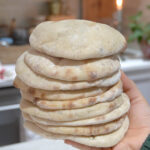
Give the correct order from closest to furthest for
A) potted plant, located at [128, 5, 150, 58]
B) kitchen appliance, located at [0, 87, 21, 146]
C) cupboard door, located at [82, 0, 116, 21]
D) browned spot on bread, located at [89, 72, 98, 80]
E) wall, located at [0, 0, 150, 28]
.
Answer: browned spot on bread, located at [89, 72, 98, 80] < kitchen appliance, located at [0, 87, 21, 146] < potted plant, located at [128, 5, 150, 58] < wall, located at [0, 0, 150, 28] < cupboard door, located at [82, 0, 116, 21]

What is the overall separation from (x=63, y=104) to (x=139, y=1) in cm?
169

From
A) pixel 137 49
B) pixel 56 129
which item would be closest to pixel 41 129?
pixel 56 129

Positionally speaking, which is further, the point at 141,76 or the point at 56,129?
the point at 141,76

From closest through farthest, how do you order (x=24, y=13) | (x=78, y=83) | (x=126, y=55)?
1. (x=78, y=83)
2. (x=126, y=55)
3. (x=24, y=13)

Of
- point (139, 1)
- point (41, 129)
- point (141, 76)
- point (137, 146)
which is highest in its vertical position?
point (139, 1)

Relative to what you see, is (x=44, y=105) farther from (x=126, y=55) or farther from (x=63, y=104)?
(x=126, y=55)

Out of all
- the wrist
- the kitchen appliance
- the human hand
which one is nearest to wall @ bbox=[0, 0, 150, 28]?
the kitchen appliance

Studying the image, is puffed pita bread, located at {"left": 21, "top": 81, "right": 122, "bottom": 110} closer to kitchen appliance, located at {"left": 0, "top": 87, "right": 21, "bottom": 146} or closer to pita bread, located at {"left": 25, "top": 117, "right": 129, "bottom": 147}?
pita bread, located at {"left": 25, "top": 117, "right": 129, "bottom": 147}

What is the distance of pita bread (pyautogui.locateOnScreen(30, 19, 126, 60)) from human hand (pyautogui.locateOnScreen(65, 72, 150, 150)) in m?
0.26

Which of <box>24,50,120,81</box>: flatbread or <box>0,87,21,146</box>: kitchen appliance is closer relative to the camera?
<box>24,50,120,81</box>: flatbread

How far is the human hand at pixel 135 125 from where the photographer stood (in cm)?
65

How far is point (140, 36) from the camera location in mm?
1562

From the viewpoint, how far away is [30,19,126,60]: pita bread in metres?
0.49

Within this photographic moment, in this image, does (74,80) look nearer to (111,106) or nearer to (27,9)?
(111,106)
